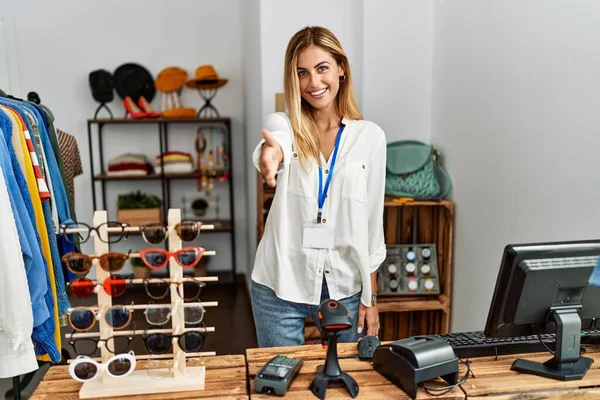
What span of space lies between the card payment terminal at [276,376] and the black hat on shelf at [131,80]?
3988 mm

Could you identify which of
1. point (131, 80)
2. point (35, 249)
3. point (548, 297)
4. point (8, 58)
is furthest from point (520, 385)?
point (8, 58)

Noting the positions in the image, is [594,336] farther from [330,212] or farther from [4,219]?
[4,219]

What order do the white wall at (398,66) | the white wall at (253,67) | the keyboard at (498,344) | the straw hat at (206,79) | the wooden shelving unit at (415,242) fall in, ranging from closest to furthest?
the keyboard at (498,344) → the wooden shelving unit at (415,242) → the white wall at (398,66) → the white wall at (253,67) → the straw hat at (206,79)

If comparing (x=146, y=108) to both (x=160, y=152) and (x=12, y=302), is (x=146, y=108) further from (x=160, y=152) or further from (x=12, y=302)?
(x=12, y=302)

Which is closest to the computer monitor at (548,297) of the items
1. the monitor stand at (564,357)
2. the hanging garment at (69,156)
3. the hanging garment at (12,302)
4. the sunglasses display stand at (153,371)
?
the monitor stand at (564,357)

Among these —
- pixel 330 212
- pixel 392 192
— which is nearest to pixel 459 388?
pixel 330 212

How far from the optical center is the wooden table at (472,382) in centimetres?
129

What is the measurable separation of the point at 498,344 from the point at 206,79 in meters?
3.72

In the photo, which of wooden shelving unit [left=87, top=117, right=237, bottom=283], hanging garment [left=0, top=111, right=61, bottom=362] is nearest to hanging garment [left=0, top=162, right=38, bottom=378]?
hanging garment [left=0, top=111, right=61, bottom=362]

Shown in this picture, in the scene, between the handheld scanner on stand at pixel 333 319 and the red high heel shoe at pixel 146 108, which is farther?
the red high heel shoe at pixel 146 108

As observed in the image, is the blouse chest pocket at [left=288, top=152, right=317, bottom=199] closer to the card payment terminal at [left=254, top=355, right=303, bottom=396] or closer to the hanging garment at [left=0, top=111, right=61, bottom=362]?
the card payment terminal at [left=254, top=355, right=303, bottom=396]

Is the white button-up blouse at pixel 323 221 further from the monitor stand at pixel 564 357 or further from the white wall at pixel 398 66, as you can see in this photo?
the white wall at pixel 398 66

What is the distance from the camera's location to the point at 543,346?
155cm

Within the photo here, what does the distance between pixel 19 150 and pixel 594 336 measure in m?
2.13
